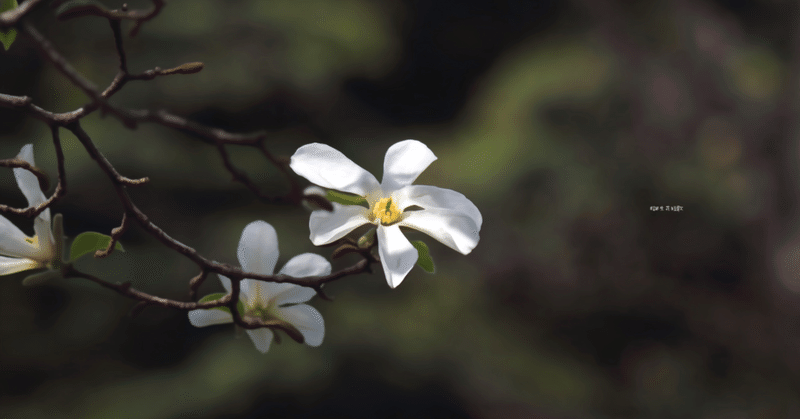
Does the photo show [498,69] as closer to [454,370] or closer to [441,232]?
[454,370]

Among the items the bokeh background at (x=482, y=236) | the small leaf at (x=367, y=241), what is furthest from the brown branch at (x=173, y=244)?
the bokeh background at (x=482, y=236)

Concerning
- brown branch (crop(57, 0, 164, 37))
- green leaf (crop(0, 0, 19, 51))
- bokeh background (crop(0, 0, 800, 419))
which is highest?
green leaf (crop(0, 0, 19, 51))

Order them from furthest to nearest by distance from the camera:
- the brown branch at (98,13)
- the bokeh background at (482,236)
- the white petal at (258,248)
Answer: the bokeh background at (482,236) < the white petal at (258,248) < the brown branch at (98,13)

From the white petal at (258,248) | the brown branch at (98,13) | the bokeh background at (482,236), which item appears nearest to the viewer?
the brown branch at (98,13)

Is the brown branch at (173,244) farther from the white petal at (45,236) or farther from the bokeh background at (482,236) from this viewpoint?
the bokeh background at (482,236)

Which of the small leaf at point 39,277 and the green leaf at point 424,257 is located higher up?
the small leaf at point 39,277

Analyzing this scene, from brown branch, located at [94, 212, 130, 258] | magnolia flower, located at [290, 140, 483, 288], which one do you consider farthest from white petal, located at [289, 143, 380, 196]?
brown branch, located at [94, 212, 130, 258]

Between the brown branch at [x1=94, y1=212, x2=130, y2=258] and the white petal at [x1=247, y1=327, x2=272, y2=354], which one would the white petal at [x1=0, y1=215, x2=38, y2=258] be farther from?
the white petal at [x1=247, y1=327, x2=272, y2=354]
